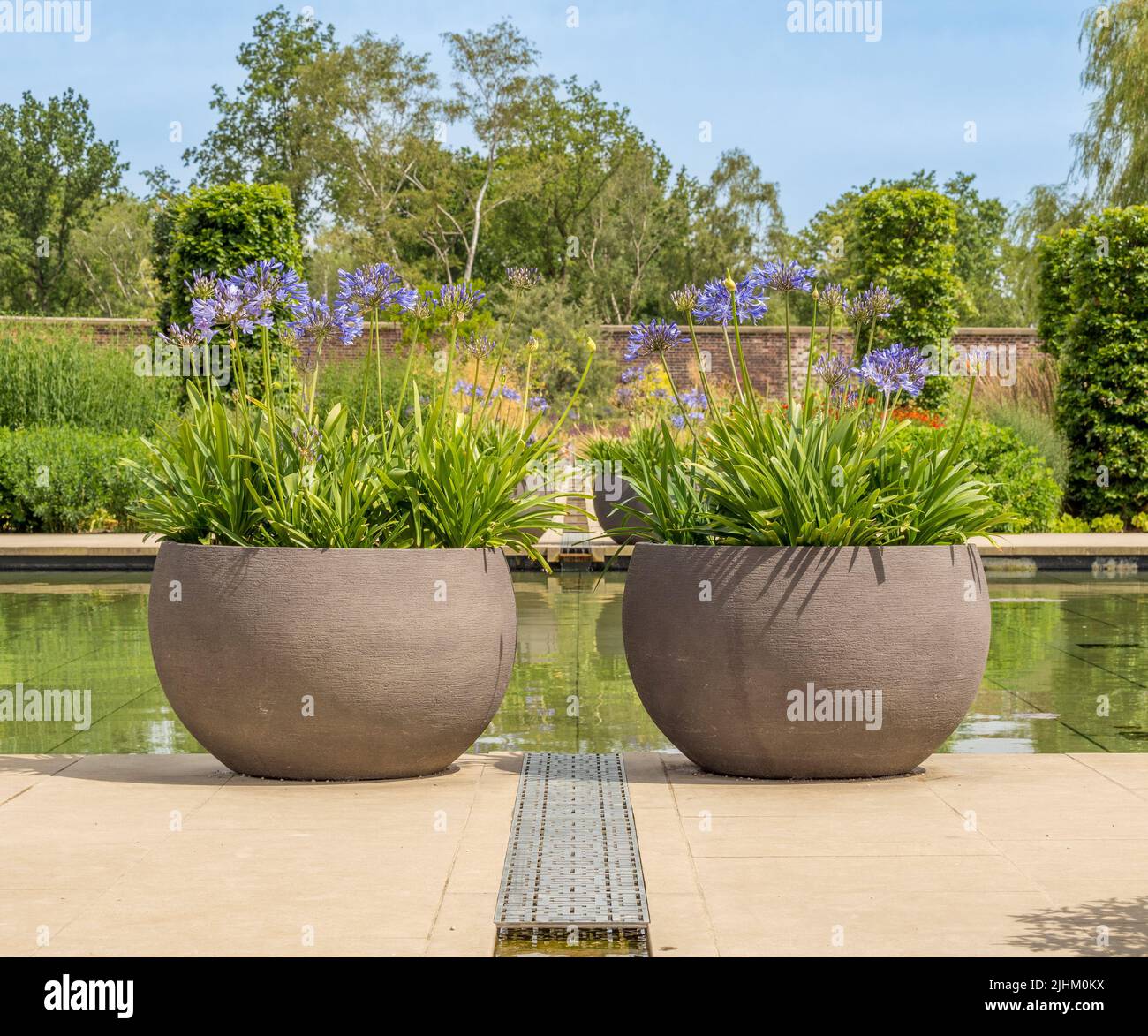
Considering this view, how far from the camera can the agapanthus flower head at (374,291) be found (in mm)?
5613

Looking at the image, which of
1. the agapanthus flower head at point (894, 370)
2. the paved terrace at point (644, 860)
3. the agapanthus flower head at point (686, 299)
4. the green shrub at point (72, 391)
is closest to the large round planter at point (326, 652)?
the paved terrace at point (644, 860)

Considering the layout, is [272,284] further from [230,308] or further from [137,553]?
[137,553]

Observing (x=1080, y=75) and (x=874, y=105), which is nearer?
(x=874, y=105)

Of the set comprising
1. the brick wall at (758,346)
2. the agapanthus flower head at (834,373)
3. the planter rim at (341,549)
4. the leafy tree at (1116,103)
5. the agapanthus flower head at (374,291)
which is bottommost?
the planter rim at (341,549)

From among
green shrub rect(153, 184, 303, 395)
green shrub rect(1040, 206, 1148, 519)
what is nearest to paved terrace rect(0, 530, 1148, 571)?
green shrub rect(1040, 206, 1148, 519)

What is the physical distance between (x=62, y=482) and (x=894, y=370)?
14.2 m

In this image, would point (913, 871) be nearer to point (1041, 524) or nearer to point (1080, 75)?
point (1041, 524)

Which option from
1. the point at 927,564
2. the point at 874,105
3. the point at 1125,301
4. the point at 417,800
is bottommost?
the point at 417,800

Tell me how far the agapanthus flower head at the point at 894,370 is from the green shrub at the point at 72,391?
50.4 ft

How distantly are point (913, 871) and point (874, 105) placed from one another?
2207 centimetres

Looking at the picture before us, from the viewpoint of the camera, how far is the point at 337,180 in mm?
51312

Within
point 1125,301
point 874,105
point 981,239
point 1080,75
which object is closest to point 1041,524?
point 1125,301

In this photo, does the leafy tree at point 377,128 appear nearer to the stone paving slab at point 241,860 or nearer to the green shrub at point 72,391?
the green shrub at point 72,391
